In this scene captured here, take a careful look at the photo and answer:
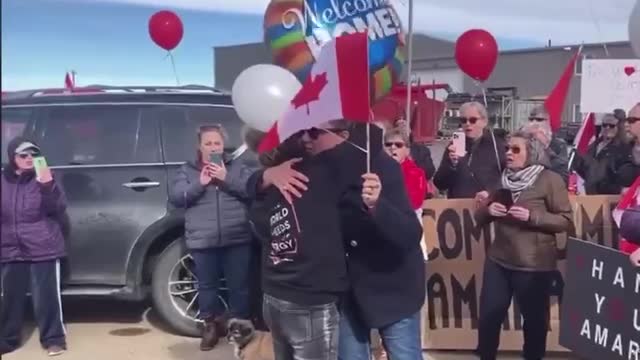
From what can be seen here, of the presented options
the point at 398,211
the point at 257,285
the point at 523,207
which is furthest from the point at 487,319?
the point at 398,211

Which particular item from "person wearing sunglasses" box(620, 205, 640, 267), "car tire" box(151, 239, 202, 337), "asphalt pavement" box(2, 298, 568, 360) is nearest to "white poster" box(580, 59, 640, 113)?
"asphalt pavement" box(2, 298, 568, 360)

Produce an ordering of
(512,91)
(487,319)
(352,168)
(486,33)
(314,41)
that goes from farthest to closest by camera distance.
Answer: (512,91) → (486,33) → (487,319) → (314,41) → (352,168)

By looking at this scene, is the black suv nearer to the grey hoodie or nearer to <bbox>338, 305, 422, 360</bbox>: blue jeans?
the grey hoodie

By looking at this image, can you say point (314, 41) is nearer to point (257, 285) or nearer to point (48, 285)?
point (257, 285)

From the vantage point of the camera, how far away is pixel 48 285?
231 inches

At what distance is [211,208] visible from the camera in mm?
5863

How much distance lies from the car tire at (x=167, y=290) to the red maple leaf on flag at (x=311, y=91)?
324 cm

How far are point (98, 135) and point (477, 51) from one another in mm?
2991

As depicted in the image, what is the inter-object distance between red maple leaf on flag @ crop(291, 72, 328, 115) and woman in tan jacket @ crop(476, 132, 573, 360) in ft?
6.94

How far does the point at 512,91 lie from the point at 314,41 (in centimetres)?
1478

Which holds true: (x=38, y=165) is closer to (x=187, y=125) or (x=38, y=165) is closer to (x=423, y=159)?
(x=187, y=125)

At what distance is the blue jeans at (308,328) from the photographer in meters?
3.28

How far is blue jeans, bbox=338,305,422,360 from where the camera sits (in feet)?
11.8

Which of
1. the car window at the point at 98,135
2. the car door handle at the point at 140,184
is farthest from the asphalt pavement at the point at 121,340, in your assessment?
the car window at the point at 98,135
